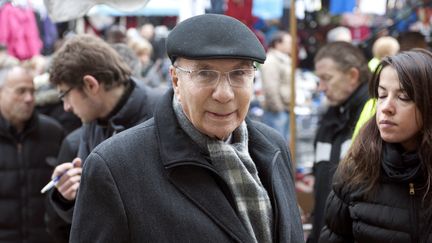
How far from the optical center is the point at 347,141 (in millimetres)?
4289

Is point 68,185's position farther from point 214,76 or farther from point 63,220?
point 214,76

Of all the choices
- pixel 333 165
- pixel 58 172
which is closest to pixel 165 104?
pixel 58 172

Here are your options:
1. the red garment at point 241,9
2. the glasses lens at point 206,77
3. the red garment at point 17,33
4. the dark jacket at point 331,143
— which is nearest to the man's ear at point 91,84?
the glasses lens at point 206,77

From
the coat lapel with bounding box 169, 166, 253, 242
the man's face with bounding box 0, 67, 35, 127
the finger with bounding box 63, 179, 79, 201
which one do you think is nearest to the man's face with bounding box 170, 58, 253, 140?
the coat lapel with bounding box 169, 166, 253, 242

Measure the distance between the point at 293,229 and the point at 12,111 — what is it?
2.87 meters

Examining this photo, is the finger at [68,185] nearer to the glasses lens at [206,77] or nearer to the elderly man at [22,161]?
the glasses lens at [206,77]

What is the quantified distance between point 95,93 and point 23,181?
57.1 inches

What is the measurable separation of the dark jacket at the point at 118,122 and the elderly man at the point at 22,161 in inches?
44.6

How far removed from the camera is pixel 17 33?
7.95 meters

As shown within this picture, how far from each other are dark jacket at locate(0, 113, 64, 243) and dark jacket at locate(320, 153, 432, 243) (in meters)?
2.32

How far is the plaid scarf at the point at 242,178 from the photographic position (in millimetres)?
2180

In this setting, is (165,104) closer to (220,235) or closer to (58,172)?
(220,235)

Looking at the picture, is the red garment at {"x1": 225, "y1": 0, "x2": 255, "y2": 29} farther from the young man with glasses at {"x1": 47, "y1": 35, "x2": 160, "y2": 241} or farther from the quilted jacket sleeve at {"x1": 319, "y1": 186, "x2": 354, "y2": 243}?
the quilted jacket sleeve at {"x1": 319, "y1": 186, "x2": 354, "y2": 243}

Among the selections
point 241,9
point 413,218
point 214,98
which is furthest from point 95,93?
point 241,9
